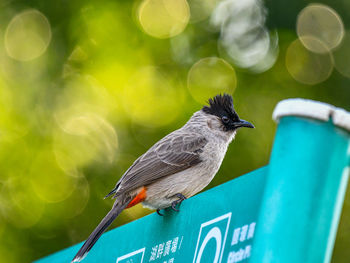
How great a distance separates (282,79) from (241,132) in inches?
26.9

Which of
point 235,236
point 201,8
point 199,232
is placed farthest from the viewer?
point 201,8

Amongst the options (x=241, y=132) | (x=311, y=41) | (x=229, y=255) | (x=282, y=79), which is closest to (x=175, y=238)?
(x=229, y=255)

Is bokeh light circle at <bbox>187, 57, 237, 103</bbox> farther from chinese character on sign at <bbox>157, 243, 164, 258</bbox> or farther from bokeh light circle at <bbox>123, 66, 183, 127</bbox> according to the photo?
chinese character on sign at <bbox>157, 243, 164, 258</bbox>

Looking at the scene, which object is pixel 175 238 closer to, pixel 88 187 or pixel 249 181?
pixel 249 181

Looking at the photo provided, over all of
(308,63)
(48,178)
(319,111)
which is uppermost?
(308,63)

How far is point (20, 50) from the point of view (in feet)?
20.6

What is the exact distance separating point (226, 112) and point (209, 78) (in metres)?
1.50

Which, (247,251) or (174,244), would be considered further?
(174,244)

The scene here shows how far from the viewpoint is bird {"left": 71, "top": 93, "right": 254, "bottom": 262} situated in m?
4.09

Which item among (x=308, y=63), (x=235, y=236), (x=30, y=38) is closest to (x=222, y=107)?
(x=308, y=63)

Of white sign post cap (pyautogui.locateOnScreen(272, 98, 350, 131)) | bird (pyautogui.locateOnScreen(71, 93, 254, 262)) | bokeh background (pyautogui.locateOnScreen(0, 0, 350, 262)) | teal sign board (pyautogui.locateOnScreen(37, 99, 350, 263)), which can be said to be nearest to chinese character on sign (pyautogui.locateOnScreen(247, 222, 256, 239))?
teal sign board (pyautogui.locateOnScreen(37, 99, 350, 263))

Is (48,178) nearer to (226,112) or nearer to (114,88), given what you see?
(114,88)

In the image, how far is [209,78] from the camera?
628 centimetres

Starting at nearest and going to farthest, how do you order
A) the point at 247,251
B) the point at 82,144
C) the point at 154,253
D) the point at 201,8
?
the point at 247,251 → the point at 154,253 → the point at 82,144 → the point at 201,8
